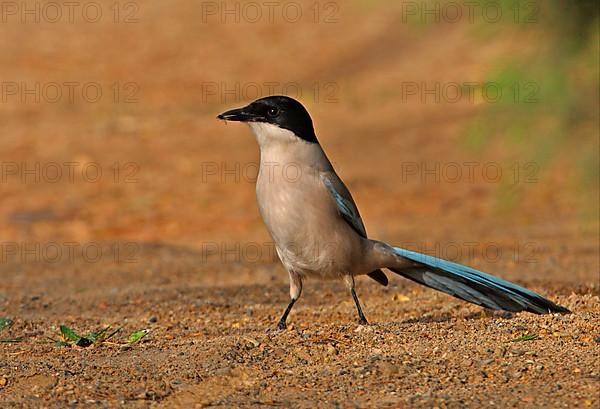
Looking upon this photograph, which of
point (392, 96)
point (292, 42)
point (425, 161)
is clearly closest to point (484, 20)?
point (425, 161)

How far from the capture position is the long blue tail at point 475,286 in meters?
5.79

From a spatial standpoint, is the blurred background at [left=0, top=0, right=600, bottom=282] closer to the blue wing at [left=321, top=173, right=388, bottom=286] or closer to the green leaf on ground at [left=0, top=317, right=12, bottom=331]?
the blue wing at [left=321, top=173, right=388, bottom=286]

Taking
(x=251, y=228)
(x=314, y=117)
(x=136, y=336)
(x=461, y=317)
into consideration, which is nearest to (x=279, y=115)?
(x=136, y=336)

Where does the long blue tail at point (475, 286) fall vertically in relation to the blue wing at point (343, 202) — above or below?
below

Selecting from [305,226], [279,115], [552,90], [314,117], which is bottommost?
[314,117]

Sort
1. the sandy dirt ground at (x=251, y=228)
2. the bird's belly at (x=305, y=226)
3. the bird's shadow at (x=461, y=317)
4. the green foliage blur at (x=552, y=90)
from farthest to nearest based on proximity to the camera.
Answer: the green foliage blur at (x=552, y=90) < the bird's shadow at (x=461, y=317) < the bird's belly at (x=305, y=226) < the sandy dirt ground at (x=251, y=228)

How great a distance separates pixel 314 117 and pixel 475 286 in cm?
1299

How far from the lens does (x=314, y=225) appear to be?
18.8 feet

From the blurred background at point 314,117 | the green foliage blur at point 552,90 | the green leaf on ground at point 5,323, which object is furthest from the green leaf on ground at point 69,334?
the green foliage blur at point 552,90

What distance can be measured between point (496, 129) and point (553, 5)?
4.85ft

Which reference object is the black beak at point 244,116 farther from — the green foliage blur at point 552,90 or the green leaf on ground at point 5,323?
the green foliage blur at point 552,90

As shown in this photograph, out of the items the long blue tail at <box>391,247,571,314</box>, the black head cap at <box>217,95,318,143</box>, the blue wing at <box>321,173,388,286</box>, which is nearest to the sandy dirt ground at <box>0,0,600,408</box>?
the long blue tail at <box>391,247,571,314</box>

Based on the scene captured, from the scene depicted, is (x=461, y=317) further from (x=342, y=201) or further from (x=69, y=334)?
(x=69, y=334)

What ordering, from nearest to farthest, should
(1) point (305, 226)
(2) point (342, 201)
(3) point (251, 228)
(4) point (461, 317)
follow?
1. (1) point (305, 226)
2. (2) point (342, 201)
3. (4) point (461, 317)
4. (3) point (251, 228)
